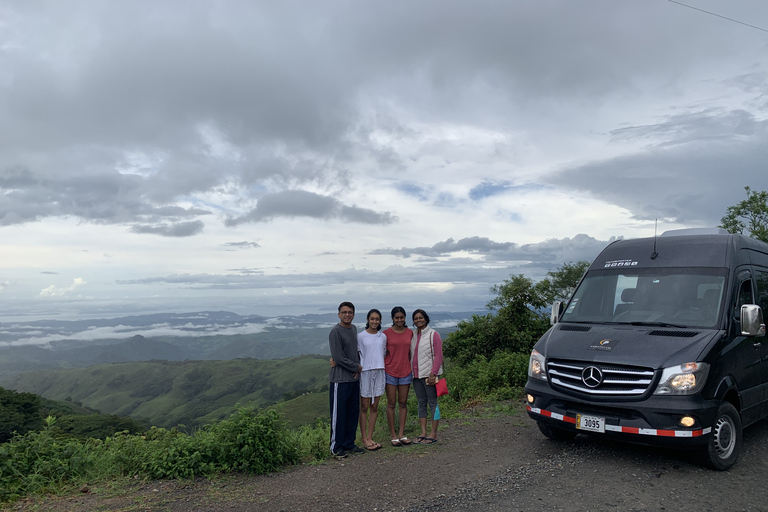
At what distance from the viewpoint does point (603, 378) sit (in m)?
5.32

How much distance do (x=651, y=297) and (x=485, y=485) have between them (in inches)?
121

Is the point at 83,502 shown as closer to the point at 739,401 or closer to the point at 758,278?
the point at 739,401

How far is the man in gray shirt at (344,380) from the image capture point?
21.6ft

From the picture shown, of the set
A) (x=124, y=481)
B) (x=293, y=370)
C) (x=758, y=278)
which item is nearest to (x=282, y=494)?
(x=124, y=481)

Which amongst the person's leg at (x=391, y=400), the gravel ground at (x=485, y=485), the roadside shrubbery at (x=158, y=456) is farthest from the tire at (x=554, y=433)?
the roadside shrubbery at (x=158, y=456)

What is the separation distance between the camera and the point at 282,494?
5258mm

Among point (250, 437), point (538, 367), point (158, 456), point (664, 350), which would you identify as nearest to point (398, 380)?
point (538, 367)

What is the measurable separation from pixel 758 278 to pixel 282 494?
657 centimetres

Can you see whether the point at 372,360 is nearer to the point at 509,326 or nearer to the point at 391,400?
the point at 391,400

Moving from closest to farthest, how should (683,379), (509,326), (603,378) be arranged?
(683,379), (603,378), (509,326)

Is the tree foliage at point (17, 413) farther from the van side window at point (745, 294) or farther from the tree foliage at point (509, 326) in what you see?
the van side window at point (745, 294)

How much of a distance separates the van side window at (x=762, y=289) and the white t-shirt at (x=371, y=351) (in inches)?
193

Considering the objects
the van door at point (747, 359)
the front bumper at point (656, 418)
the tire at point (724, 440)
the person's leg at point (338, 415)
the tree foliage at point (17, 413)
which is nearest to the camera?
the front bumper at point (656, 418)

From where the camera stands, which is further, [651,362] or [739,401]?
[739,401]
